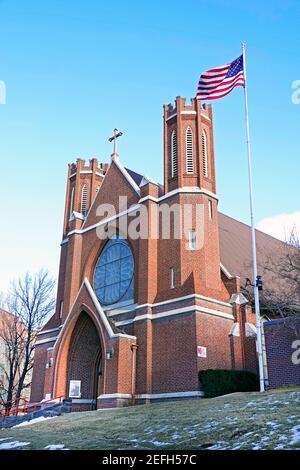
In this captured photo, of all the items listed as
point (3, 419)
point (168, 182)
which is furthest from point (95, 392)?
point (168, 182)

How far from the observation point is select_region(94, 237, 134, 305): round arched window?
26719mm

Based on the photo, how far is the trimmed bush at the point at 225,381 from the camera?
67.7ft

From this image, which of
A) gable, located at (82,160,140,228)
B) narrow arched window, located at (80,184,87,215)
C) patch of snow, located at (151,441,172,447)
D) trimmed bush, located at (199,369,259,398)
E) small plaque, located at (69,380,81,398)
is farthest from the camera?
narrow arched window, located at (80,184,87,215)

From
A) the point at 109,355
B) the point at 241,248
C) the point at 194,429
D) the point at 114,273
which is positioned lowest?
the point at 194,429

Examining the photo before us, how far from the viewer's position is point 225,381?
21203 mm

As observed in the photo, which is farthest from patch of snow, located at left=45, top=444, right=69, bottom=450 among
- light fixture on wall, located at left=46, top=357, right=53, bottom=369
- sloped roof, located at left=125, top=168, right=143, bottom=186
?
sloped roof, located at left=125, top=168, right=143, bottom=186

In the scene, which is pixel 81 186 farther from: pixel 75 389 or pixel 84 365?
pixel 75 389

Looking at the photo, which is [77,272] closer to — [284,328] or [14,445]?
[284,328]

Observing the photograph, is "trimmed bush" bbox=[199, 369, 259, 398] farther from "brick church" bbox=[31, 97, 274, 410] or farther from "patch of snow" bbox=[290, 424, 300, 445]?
"patch of snow" bbox=[290, 424, 300, 445]

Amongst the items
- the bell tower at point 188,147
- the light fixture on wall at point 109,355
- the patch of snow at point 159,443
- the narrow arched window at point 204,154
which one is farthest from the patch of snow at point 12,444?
the narrow arched window at point 204,154

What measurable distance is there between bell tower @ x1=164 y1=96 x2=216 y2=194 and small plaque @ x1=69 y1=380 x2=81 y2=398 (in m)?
11.3

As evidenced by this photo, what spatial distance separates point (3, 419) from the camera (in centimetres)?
2272

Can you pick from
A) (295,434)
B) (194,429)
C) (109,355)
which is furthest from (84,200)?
(295,434)

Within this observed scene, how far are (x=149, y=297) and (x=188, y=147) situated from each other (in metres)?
8.38
